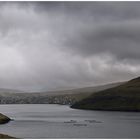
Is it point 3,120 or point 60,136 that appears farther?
point 3,120

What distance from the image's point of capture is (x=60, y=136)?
333 feet

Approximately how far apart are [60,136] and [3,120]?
6387 cm

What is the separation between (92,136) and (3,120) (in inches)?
2700

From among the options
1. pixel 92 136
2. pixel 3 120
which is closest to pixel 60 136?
pixel 92 136

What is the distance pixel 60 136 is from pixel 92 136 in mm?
9502

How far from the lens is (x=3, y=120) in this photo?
520ft

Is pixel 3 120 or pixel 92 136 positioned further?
pixel 3 120

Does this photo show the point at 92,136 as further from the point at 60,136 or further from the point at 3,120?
the point at 3,120

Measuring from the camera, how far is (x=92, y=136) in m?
101
